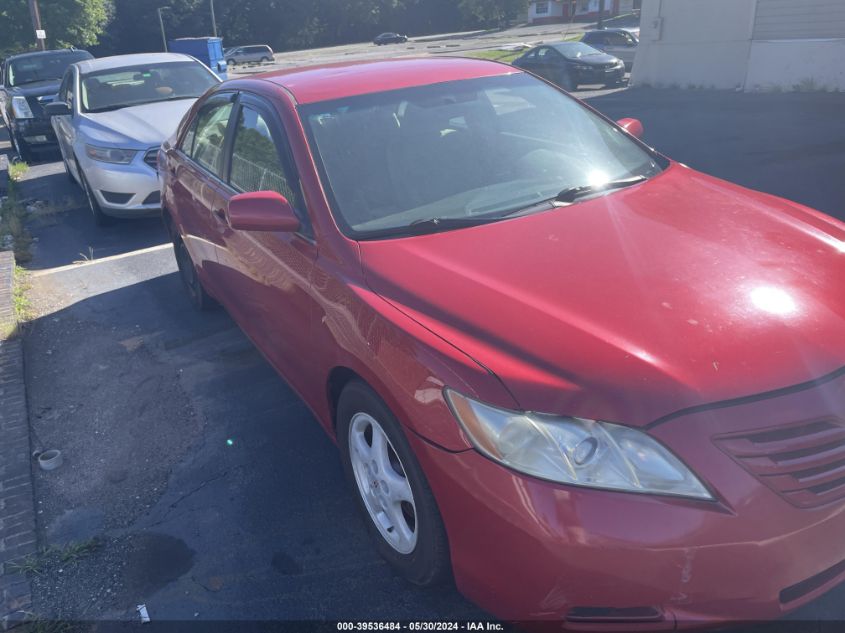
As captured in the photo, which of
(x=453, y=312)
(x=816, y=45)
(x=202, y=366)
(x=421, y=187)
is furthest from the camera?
(x=816, y=45)

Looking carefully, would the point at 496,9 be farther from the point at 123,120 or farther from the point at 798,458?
the point at 798,458

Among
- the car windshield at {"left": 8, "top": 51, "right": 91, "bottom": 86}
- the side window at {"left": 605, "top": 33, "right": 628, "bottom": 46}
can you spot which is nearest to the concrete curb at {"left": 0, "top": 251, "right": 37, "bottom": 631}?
the car windshield at {"left": 8, "top": 51, "right": 91, "bottom": 86}

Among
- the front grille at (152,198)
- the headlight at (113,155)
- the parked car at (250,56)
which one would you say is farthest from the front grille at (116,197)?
the parked car at (250,56)

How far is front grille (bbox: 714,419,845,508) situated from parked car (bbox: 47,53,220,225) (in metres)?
6.89

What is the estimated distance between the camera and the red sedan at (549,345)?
190 cm

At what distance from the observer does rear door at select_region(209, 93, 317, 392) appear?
312 cm

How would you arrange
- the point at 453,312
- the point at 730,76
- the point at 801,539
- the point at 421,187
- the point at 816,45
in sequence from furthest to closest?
the point at 730,76 < the point at 816,45 < the point at 421,187 < the point at 453,312 < the point at 801,539

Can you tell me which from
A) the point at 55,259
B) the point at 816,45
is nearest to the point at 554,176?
the point at 55,259

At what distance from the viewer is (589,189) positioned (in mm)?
3207

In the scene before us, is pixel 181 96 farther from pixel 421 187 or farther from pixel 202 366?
pixel 421 187

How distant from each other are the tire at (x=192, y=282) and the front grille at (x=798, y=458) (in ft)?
13.6

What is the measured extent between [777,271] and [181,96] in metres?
7.89

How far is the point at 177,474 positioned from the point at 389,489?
58.9 inches

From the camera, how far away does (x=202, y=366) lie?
186 inches
